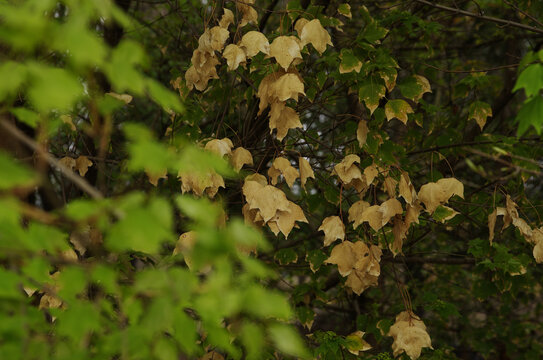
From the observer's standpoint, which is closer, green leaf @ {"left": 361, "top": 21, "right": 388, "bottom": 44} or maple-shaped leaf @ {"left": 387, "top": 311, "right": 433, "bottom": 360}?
maple-shaped leaf @ {"left": 387, "top": 311, "right": 433, "bottom": 360}

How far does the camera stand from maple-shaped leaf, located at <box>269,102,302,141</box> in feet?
8.38

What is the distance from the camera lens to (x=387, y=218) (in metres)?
2.58

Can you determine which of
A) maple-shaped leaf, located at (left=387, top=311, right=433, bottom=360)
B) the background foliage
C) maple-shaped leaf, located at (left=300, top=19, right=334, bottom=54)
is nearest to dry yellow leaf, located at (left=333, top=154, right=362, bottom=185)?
the background foliage

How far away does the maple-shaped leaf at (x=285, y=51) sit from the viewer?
2414 mm

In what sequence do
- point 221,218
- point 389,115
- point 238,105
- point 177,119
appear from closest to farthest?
1. point 221,218
2. point 389,115
3. point 177,119
4. point 238,105

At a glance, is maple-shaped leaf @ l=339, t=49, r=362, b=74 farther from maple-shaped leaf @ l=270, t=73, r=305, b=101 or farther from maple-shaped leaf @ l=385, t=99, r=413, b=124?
maple-shaped leaf @ l=270, t=73, r=305, b=101

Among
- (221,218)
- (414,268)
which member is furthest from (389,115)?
(414,268)

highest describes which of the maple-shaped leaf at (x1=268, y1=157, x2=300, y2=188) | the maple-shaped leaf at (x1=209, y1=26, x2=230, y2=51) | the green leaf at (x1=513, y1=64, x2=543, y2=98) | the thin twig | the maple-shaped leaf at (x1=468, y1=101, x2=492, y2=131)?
the thin twig

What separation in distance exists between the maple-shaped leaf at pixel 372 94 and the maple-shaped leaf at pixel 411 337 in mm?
1171

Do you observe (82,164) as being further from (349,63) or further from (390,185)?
(390,185)

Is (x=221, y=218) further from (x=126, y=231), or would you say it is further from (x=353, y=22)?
(x=353, y=22)

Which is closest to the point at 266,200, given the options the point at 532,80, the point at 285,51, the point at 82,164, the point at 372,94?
the point at 285,51

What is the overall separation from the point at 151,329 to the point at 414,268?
17.1ft

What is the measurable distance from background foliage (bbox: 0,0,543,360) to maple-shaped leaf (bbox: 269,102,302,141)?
0.04 meters
